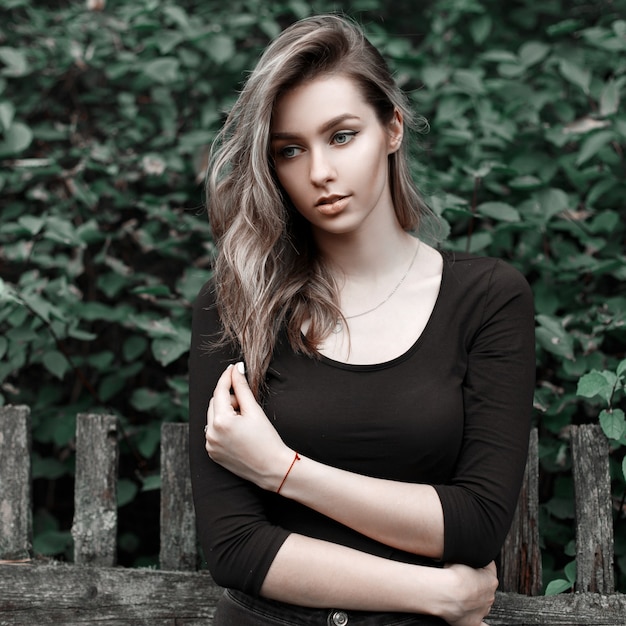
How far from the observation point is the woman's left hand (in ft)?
5.47

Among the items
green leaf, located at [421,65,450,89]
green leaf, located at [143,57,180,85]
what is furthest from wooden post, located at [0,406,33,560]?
green leaf, located at [421,65,450,89]

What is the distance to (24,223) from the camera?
7.77 feet

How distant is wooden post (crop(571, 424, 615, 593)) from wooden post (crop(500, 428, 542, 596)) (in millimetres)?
96

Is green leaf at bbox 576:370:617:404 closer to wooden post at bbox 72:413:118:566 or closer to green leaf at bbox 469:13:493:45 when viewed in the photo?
wooden post at bbox 72:413:118:566

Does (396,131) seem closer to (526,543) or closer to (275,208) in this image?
(275,208)

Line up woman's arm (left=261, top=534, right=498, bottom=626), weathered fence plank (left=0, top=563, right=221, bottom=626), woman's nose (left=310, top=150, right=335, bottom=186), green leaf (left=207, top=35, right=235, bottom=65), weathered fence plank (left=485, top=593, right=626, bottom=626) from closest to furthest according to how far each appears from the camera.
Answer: woman's arm (left=261, top=534, right=498, bottom=626)
woman's nose (left=310, top=150, right=335, bottom=186)
weathered fence plank (left=485, top=593, right=626, bottom=626)
weathered fence plank (left=0, top=563, right=221, bottom=626)
green leaf (left=207, top=35, right=235, bottom=65)

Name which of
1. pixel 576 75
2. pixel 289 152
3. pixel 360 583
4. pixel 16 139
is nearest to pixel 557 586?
pixel 360 583

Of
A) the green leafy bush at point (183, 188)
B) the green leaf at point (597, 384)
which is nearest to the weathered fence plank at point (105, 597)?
the green leafy bush at point (183, 188)

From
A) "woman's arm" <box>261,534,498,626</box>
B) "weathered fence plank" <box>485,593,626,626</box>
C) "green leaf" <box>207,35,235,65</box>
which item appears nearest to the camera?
"woman's arm" <box>261,534,498,626</box>

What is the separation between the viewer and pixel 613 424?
6.23ft

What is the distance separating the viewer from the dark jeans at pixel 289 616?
5.41 ft

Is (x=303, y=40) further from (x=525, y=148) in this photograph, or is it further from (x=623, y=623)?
(x=623, y=623)

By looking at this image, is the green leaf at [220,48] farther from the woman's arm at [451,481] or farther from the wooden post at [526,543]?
the wooden post at [526,543]

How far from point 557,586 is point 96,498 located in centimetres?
118
